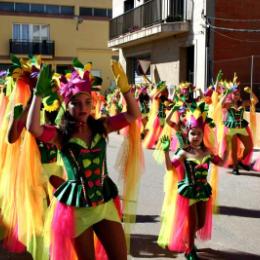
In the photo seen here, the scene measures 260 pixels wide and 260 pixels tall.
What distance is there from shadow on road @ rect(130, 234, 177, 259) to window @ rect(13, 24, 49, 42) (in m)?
33.1

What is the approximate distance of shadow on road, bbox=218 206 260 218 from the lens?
6718 millimetres

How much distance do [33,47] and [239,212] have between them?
3261 cm

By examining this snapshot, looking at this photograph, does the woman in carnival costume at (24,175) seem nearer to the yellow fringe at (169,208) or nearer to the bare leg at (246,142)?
the yellow fringe at (169,208)

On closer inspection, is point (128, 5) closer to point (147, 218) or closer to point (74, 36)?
point (74, 36)

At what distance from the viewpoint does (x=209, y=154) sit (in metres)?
5.18

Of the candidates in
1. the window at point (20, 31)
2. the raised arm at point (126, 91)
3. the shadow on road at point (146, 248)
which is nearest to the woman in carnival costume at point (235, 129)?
the shadow on road at point (146, 248)

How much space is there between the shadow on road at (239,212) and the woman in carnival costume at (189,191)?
5.38ft

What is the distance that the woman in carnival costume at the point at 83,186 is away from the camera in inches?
137

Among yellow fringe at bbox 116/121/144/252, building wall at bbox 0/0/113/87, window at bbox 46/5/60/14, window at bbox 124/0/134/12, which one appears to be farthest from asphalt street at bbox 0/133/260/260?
window at bbox 46/5/60/14

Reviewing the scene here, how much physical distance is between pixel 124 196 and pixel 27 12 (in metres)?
34.6

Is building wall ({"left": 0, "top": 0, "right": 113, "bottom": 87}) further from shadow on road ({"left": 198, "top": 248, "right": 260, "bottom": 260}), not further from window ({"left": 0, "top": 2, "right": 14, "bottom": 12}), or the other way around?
shadow on road ({"left": 198, "top": 248, "right": 260, "bottom": 260})

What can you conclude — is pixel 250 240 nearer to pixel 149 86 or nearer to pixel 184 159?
pixel 184 159

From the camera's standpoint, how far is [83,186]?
3.53 meters

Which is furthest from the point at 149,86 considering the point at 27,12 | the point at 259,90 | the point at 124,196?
the point at 27,12
